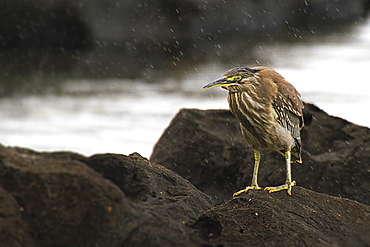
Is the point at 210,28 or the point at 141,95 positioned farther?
the point at 210,28

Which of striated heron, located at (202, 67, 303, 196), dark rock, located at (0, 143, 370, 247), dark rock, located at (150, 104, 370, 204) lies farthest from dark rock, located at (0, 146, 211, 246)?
dark rock, located at (150, 104, 370, 204)

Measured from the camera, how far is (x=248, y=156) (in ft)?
19.6


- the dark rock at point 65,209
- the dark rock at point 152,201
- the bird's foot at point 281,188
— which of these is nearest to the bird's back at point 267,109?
the bird's foot at point 281,188

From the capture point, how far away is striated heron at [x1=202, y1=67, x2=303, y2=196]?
14.8ft

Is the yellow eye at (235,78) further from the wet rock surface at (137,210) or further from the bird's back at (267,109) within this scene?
the wet rock surface at (137,210)

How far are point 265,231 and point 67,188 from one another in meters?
1.34

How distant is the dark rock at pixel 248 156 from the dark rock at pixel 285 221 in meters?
1.19

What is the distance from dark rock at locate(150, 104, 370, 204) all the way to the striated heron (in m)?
1.04

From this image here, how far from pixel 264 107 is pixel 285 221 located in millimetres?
970

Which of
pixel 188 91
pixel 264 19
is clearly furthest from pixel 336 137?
pixel 264 19

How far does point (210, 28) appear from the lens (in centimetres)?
1650

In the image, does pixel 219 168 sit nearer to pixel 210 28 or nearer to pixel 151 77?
pixel 151 77

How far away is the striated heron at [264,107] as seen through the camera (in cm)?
452

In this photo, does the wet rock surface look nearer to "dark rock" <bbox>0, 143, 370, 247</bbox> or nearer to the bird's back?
"dark rock" <bbox>0, 143, 370, 247</bbox>
